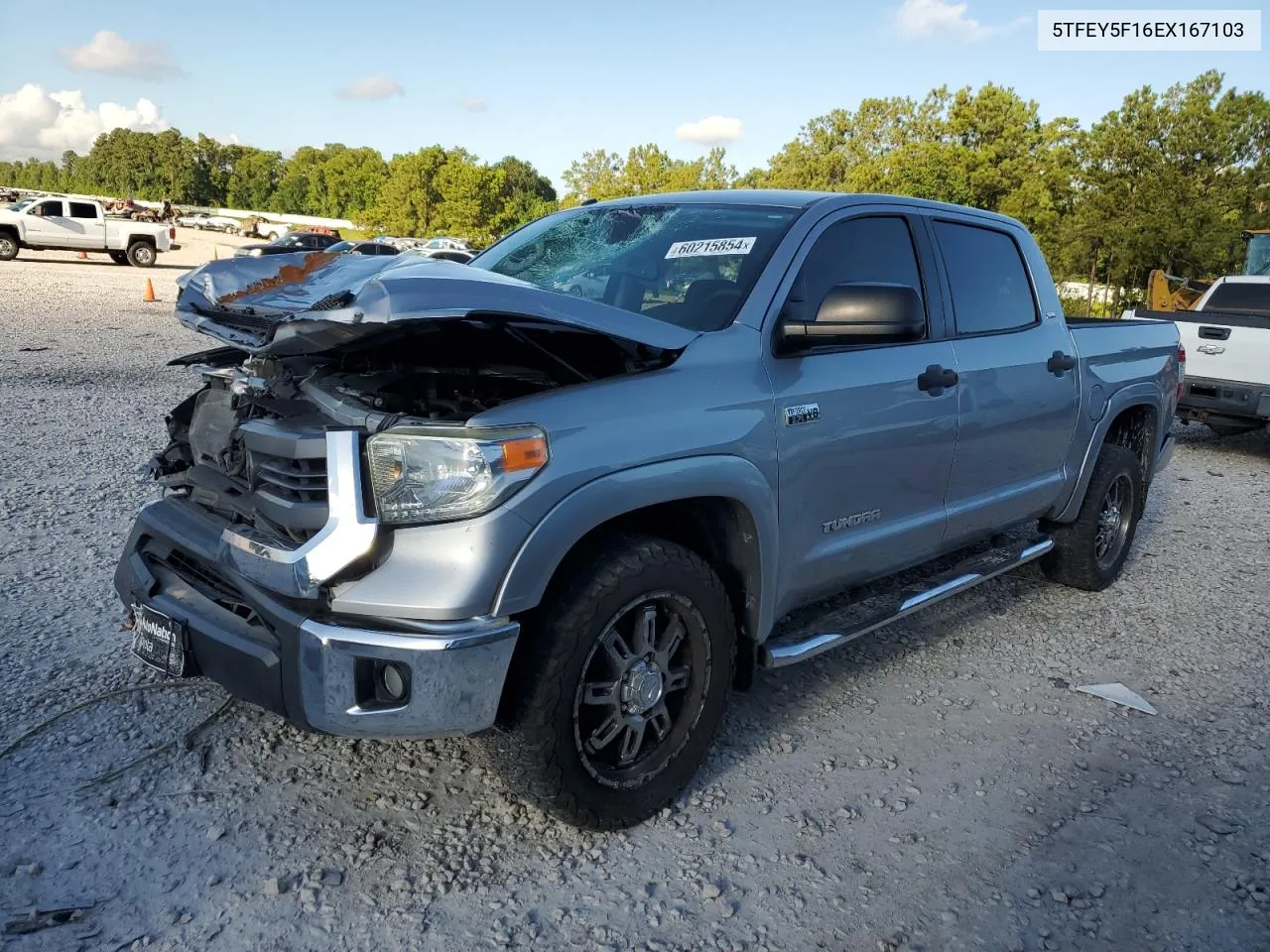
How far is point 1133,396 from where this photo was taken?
521 cm

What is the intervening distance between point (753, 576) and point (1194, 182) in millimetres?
37594

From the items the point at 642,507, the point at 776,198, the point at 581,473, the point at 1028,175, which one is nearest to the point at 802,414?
the point at 642,507

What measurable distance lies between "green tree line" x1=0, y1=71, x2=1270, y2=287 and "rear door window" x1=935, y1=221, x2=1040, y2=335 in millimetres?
15977

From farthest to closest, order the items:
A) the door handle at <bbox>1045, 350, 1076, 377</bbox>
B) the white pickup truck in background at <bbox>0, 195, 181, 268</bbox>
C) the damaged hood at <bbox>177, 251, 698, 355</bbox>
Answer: the white pickup truck in background at <bbox>0, 195, 181, 268</bbox> < the door handle at <bbox>1045, 350, 1076, 377</bbox> < the damaged hood at <bbox>177, 251, 698, 355</bbox>

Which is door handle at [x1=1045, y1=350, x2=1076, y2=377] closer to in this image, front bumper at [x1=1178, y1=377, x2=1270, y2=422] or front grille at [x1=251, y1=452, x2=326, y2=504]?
front grille at [x1=251, y1=452, x2=326, y2=504]

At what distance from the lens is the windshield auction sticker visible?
3.42 meters

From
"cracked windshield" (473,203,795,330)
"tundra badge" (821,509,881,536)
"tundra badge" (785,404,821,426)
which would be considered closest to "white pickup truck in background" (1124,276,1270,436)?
"tundra badge" (821,509,881,536)

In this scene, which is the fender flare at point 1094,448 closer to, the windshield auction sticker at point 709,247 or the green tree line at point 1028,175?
the windshield auction sticker at point 709,247

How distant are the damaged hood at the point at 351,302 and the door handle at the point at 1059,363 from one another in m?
2.30

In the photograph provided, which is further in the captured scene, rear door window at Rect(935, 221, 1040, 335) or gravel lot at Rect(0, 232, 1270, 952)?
rear door window at Rect(935, 221, 1040, 335)

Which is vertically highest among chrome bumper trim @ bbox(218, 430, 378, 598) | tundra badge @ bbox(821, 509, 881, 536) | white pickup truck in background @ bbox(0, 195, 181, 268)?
white pickup truck in background @ bbox(0, 195, 181, 268)

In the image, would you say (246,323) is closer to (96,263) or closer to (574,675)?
(574,675)

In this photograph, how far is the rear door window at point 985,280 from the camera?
4.11m

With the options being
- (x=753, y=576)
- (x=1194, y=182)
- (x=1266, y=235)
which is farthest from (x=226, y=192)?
(x=753, y=576)
